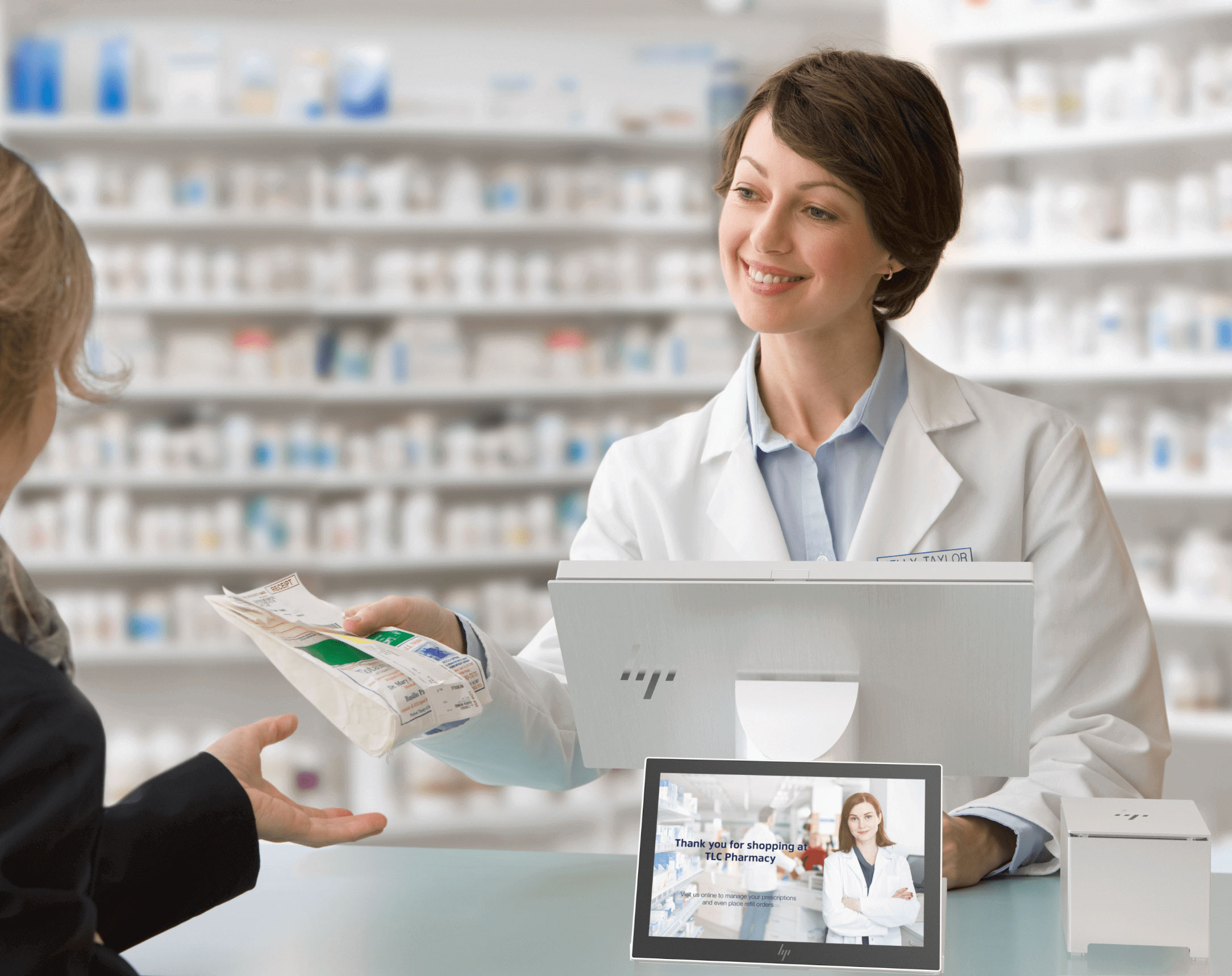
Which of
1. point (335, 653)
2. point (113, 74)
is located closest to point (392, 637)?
point (335, 653)

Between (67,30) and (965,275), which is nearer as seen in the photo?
(965,275)

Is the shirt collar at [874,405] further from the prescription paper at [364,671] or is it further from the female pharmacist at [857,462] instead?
the prescription paper at [364,671]

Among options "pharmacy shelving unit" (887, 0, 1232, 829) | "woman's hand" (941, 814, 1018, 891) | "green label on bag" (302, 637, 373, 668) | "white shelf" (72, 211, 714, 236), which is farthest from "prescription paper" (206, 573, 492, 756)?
"white shelf" (72, 211, 714, 236)

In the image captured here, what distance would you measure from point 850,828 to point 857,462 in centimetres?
77

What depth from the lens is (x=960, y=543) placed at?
1609 mm

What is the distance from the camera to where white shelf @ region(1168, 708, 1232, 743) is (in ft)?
11.9

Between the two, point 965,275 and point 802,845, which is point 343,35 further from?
point 802,845

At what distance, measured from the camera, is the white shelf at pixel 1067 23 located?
3697mm

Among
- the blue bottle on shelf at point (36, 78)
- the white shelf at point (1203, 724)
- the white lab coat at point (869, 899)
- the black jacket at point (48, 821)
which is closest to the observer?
the black jacket at point (48, 821)

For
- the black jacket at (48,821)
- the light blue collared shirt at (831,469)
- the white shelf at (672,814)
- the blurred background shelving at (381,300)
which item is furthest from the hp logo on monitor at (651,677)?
the blurred background shelving at (381,300)

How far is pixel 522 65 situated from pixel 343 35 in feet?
2.41

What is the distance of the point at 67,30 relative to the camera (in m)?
4.62

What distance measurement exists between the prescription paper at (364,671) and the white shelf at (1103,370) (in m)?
2.91

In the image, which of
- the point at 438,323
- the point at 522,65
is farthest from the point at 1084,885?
the point at 522,65
